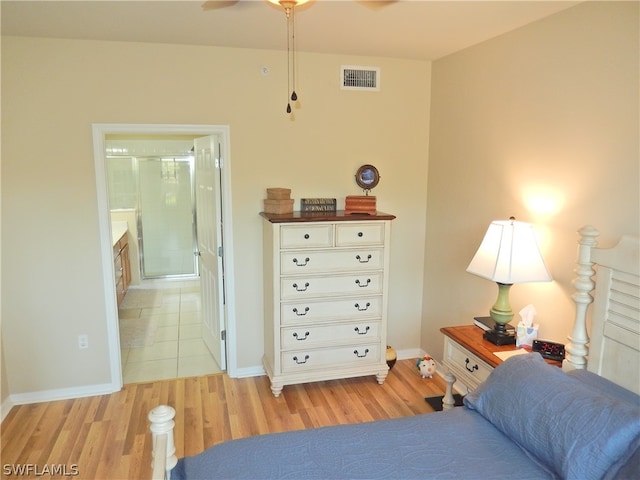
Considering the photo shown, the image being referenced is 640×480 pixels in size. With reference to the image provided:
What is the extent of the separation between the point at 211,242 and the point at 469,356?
2232 mm

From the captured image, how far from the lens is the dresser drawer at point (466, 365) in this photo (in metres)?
2.41

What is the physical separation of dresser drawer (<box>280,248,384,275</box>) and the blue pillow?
153cm

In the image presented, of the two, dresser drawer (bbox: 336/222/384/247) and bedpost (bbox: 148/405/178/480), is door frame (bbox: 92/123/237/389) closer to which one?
dresser drawer (bbox: 336/222/384/247)

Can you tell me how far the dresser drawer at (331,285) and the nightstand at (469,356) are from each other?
788 mm

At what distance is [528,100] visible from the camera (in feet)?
8.61

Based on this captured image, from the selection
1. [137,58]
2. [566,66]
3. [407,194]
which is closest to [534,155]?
[566,66]

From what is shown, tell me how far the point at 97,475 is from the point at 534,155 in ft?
10.1

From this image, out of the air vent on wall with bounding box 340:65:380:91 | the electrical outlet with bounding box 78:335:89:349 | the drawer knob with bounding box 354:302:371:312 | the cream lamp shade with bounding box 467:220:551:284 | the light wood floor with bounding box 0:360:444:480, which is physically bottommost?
the light wood floor with bounding box 0:360:444:480

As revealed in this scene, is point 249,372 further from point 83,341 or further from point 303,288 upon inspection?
point 83,341

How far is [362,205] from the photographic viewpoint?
11.2ft

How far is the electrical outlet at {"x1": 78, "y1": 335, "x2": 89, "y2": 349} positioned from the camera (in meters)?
3.32

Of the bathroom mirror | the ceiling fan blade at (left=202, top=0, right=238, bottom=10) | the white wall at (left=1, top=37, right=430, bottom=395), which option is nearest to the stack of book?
the white wall at (left=1, top=37, right=430, bottom=395)

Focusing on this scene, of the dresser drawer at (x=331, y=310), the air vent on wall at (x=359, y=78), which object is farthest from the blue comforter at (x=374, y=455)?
the air vent on wall at (x=359, y=78)

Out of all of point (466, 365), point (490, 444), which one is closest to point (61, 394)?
point (466, 365)
